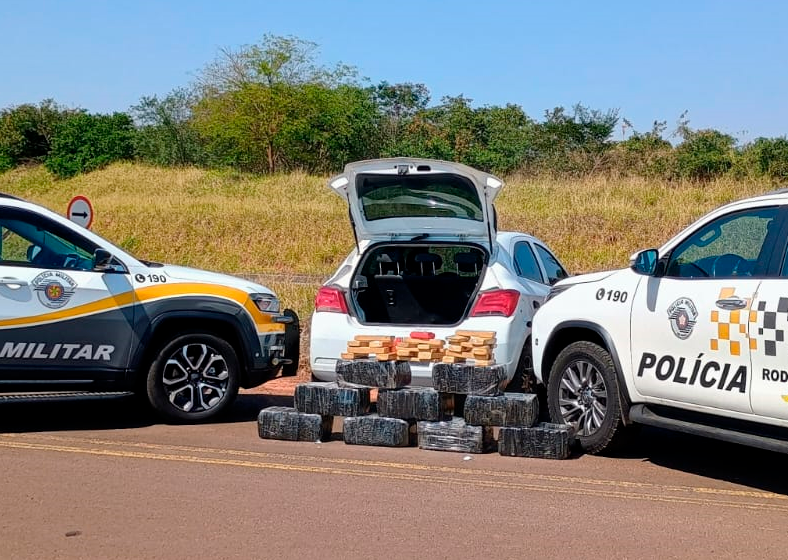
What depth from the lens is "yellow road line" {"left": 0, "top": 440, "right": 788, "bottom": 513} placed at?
6.59 metres

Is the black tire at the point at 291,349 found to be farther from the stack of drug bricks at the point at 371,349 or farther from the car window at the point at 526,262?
the car window at the point at 526,262

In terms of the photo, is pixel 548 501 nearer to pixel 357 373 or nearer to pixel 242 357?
pixel 357 373

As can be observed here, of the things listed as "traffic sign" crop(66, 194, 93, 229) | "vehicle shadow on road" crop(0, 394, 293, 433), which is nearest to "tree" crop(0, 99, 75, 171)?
A: "traffic sign" crop(66, 194, 93, 229)

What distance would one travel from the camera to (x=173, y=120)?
57.3 meters

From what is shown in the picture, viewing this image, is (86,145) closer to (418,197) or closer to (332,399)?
(418,197)

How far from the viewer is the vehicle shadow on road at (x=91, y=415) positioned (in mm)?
9031

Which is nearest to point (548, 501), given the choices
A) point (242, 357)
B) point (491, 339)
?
point (491, 339)

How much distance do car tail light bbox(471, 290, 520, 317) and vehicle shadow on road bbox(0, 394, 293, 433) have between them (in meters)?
2.39

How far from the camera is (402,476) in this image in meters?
7.18

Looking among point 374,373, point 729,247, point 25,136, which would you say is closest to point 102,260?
point 374,373

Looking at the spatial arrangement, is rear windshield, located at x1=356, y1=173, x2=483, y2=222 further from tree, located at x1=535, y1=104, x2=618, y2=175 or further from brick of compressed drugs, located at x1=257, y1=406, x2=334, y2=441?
tree, located at x1=535, y1=104, x2=618, y2=175

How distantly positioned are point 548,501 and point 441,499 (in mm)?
664

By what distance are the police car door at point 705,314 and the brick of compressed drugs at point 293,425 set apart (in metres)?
2.50

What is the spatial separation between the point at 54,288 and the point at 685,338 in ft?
16.4
